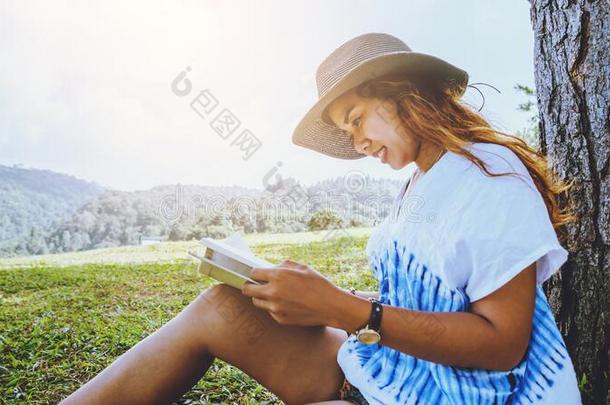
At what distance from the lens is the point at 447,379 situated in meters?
1.34

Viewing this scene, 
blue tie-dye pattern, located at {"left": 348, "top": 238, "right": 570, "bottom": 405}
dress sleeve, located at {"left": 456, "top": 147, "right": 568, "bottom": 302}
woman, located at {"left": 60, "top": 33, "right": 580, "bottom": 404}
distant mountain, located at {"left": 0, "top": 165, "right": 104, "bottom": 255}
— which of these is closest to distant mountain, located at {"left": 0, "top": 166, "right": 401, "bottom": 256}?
distant mountain, located at {"left": 0, "top": 165, "right": 104, "bottom": 255}

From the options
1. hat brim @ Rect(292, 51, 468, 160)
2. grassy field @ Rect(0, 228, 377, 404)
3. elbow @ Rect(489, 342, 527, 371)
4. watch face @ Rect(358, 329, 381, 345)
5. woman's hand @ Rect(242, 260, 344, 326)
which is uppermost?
hat brim @ Rect(292, 51, 468, 160)

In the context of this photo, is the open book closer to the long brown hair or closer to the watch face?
the watch face

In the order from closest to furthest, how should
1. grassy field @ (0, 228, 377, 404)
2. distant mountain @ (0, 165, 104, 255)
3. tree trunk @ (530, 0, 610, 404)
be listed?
tree trunk @ (530, 0, 610, 404)
grassy field @ (0, 228, 377, 404)
distant mountain @ (0, 165, 104, 255)

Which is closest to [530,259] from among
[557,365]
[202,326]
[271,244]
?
[557,365]

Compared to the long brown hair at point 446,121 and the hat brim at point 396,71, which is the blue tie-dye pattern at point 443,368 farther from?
the hat brim at point 396,71

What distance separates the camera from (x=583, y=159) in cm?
190

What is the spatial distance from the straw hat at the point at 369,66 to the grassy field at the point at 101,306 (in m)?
1.62

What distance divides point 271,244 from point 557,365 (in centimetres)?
884

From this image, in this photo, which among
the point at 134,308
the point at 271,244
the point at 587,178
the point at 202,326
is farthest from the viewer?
the point at 271,244

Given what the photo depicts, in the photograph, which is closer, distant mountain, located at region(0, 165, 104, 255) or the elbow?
the elbow

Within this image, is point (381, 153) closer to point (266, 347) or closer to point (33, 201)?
point (266, 347)

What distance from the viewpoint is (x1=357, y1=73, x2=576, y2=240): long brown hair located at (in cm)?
158

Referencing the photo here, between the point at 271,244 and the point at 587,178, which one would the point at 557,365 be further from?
the point at 271,244
